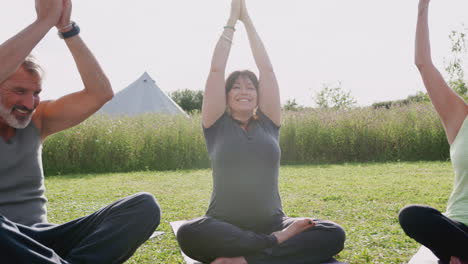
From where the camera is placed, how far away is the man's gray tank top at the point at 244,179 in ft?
9.57

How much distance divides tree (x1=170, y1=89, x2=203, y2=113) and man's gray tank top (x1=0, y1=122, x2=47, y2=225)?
27776 mm

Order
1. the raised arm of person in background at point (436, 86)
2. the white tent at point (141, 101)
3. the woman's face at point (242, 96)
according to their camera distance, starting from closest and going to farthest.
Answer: the raised arm of person in background at point (436, 86) < the woman's face at point (242, 96) < the white tent at point (141, 101)

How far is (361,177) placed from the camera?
25.7 ft

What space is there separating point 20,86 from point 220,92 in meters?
1.22

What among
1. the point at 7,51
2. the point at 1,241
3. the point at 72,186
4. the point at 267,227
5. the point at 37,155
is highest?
the point at 7,51

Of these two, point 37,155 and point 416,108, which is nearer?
point 37,155

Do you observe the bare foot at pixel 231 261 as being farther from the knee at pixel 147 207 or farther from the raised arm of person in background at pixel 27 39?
the raised arm of person in background at pixel 27 39

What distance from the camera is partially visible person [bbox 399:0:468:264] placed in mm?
2469

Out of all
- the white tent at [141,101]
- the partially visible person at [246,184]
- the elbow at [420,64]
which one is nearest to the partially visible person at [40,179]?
the partially visible person at [246,184]

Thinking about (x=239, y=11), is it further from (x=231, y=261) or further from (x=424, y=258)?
(x=424, y=258)

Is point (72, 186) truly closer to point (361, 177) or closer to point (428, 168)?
point (361, 177)

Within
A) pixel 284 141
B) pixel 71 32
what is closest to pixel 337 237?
pixel 71 32

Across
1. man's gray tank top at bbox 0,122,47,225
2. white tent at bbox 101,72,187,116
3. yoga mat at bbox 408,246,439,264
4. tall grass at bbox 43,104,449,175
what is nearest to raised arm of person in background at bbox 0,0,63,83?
man's gray tank top at bbox 0,122,47,225

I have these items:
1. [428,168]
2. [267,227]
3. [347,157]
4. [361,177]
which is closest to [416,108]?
[347,157]
